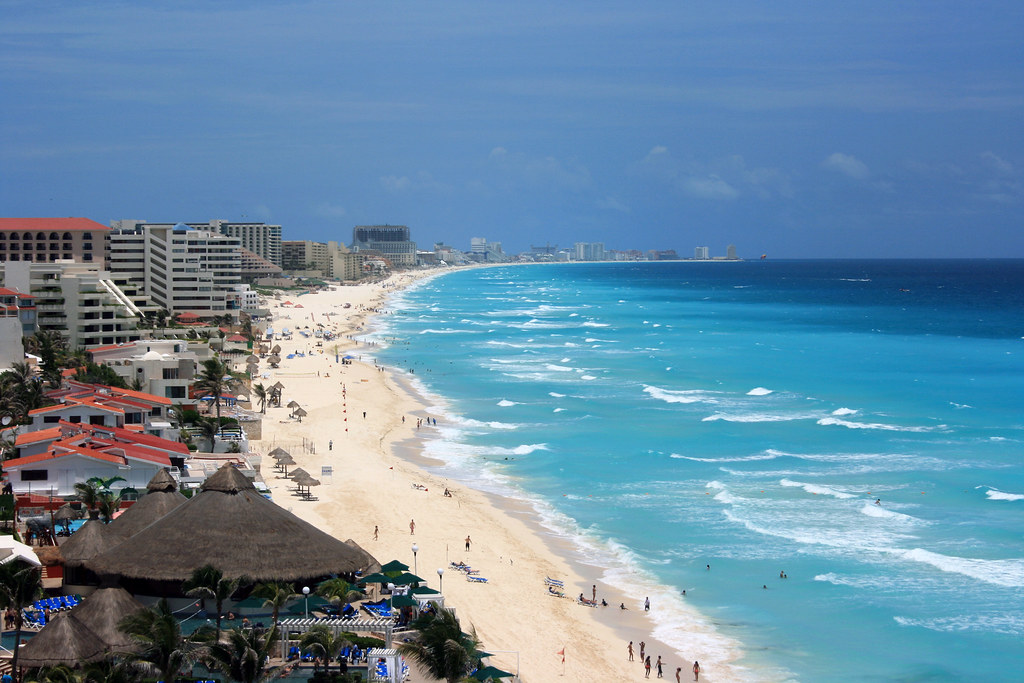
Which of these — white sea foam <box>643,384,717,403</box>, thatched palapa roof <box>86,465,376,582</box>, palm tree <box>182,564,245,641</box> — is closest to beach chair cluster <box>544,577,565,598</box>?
thatched palapa roof <box>86,465,376,582</box>

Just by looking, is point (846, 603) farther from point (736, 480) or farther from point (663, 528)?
point (736, 480)

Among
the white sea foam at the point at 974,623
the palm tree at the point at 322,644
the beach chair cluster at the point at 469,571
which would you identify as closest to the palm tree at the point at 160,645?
the palm tree at the point at 322,644

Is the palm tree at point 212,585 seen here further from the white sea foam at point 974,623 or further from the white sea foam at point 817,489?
the white sea foam at point 817,489

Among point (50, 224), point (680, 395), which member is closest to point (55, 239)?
point (50, 224)

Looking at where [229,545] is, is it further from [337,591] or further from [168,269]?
[168,269]

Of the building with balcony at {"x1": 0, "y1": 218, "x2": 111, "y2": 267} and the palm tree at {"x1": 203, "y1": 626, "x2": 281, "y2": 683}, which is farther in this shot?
the building with balcony at {"x1": 0, "y1": 218, "x2": 111, "y2": 267}

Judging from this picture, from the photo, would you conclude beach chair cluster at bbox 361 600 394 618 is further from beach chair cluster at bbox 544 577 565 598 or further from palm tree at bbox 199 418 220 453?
palm tree at bbox 199 418 220 453
